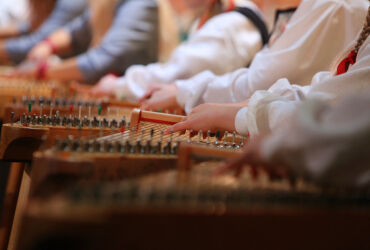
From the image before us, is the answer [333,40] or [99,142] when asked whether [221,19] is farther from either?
[99,142]

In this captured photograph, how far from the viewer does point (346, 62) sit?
1418 millimetres

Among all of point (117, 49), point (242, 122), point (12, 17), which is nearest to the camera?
point (242, 122)

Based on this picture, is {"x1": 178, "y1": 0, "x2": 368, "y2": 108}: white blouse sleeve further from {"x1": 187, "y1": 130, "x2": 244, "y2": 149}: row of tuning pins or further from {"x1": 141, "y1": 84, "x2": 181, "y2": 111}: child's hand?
{"x1": 187, "y1": 130, "x2": 244, "y2": 149}: row of tuning pins

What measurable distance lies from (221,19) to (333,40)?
0.90 meters

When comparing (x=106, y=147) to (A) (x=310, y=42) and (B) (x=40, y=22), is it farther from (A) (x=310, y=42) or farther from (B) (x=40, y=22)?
(B) (x=40, y=22)

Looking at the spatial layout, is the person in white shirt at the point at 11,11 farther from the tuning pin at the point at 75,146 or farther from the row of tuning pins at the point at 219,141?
the tuning pin at the point at 75,146

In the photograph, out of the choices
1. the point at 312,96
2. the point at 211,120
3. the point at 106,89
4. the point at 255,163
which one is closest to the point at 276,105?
the point at 312,96

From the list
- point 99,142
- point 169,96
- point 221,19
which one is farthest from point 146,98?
point 99,142

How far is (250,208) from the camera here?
75 cm

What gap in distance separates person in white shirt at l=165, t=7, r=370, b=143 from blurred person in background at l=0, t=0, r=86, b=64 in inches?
139

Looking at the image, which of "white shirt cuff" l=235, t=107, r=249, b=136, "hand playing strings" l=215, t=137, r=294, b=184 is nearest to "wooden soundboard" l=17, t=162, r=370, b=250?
"hand playing strings" l=215, t=137, r=294, b=184

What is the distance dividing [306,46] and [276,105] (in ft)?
1.97

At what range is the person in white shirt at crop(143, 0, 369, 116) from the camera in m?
1.64

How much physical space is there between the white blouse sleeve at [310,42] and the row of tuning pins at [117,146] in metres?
0.73
